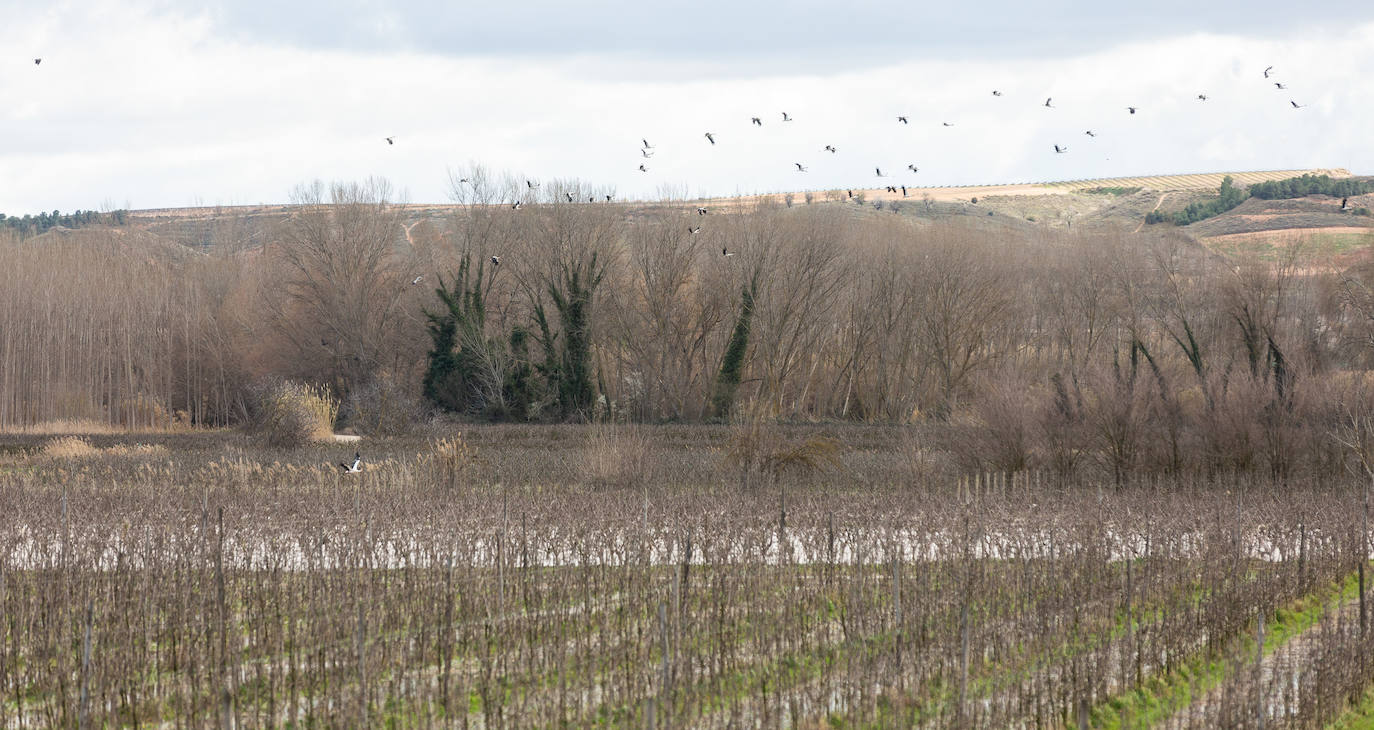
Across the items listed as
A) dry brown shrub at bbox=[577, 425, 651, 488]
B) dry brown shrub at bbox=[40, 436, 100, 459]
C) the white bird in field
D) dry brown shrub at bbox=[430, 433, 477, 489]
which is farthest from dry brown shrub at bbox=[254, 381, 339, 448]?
dry brown shrub at bbox=[577, 425, 651, 488]

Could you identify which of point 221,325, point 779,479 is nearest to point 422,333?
point 221,325

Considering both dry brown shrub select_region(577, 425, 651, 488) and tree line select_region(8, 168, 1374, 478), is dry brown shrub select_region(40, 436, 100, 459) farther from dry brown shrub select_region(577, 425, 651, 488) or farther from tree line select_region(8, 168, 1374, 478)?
dry brown shrub select_region(577, 425, 651, 488)

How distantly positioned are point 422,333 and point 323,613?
3892cm

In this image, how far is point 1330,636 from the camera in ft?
31.3

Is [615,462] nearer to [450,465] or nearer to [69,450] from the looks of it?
[450,465]

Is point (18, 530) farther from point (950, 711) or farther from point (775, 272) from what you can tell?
point (775, 272)

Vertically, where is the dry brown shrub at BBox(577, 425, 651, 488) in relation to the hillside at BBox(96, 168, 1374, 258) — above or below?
below

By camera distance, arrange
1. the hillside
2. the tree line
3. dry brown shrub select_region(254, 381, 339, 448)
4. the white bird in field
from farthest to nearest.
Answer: the hillside
the tree line
dry brown shrub select_region(254, 381, 339, 448)
the white bird in field

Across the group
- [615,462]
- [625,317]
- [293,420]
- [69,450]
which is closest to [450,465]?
[615,462]

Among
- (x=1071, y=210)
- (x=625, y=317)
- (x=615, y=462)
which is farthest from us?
(x=1071, y=210)

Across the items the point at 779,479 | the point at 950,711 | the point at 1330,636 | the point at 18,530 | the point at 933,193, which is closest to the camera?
the point at 950,711

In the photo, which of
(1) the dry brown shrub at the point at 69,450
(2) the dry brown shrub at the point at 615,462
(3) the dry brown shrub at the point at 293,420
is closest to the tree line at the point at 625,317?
(3) the dry brown shrub at the point at 293,420

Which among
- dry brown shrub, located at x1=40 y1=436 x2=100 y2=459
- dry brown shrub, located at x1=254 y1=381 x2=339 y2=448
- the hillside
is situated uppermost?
the hillside

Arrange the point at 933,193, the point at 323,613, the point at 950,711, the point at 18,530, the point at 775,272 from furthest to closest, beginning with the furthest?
the point at 933,193 < the point at 775,272 < the point at 18,530 < the point at 323,613 < the point at 950,711
